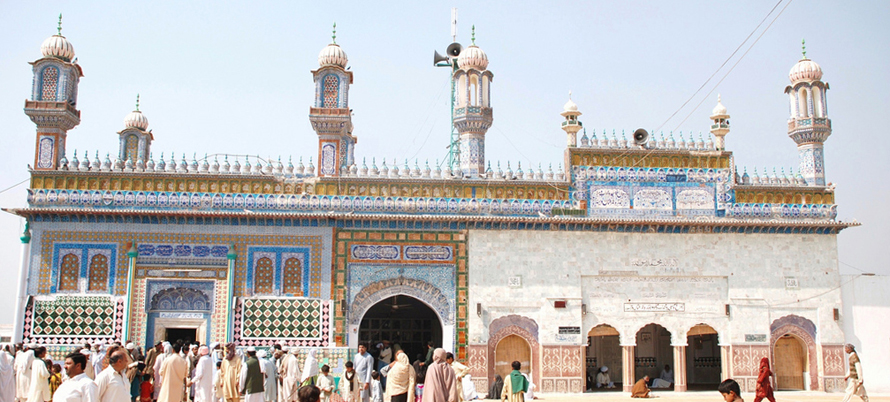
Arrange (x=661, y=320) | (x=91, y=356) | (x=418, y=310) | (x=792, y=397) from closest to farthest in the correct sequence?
(x=91, y=356) → (x=792, y=397) → (x=661, y=320) → (x=418, y=310)

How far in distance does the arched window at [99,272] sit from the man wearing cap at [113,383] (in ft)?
36.7

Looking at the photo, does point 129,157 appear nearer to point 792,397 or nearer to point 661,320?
point 661,320

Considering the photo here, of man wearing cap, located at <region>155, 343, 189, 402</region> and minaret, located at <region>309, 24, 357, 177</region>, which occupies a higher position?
minaret, located at <region>309, 24, 357, 177</region>

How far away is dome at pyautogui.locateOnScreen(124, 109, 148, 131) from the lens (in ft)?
70.3

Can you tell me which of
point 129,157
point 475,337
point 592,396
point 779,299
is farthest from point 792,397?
point 129,157

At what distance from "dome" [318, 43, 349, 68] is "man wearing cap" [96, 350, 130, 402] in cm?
1253

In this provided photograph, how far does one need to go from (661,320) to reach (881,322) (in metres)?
5.29

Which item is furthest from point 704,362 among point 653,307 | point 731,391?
point 731,391

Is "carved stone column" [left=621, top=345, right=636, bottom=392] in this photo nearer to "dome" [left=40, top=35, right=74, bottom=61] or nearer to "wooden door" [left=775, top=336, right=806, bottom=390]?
"wooden door" [left=775, top=336, right=806, bottom=390]

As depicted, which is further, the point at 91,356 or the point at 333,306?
the point at 333,306

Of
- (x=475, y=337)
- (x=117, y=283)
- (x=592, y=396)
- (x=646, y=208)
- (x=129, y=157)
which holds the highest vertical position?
(x=129, y=157)

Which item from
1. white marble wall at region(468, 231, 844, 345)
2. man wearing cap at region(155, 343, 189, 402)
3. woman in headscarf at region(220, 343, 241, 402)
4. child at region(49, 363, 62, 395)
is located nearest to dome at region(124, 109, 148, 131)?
white marble wall at region(468, 231, 844, 345)

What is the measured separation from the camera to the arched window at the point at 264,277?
17719 mm

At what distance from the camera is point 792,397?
56.7 ft
